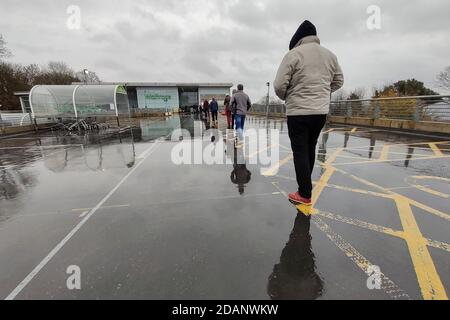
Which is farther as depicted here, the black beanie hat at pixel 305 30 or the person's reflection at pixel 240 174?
the person's reflection at pixel 240 174

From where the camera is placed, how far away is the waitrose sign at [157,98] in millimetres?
48044

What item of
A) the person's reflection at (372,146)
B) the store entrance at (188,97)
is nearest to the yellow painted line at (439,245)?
the person's reflection at (372,146)

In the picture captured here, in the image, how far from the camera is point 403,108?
10.8 m

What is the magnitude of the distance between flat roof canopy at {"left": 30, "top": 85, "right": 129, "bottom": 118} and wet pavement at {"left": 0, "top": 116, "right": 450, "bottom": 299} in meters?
12.5

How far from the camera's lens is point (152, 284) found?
1.99 m

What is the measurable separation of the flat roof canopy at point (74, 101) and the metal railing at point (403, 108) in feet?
51.0

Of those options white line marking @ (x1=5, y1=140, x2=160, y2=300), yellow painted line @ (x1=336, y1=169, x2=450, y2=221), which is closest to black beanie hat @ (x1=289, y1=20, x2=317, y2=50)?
yellow painted line @ (x1=336, y1=169, x2=450, y2=221)

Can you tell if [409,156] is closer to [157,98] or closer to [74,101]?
[74,101]

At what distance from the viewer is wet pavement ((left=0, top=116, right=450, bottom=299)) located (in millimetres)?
1963

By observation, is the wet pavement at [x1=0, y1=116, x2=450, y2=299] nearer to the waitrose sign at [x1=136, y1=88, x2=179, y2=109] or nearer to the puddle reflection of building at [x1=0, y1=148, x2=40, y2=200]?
the puddle reflection of building at [x1=0, y1=148, x2=40, y2=200]

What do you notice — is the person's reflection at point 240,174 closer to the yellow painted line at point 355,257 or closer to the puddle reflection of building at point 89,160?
the yellow painted line at point 355,257

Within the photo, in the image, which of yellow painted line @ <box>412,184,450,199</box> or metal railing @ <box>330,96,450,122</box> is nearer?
yellow painted line @ <box>412,184,450,199</box>

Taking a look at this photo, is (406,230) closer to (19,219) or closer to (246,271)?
(246,271)
